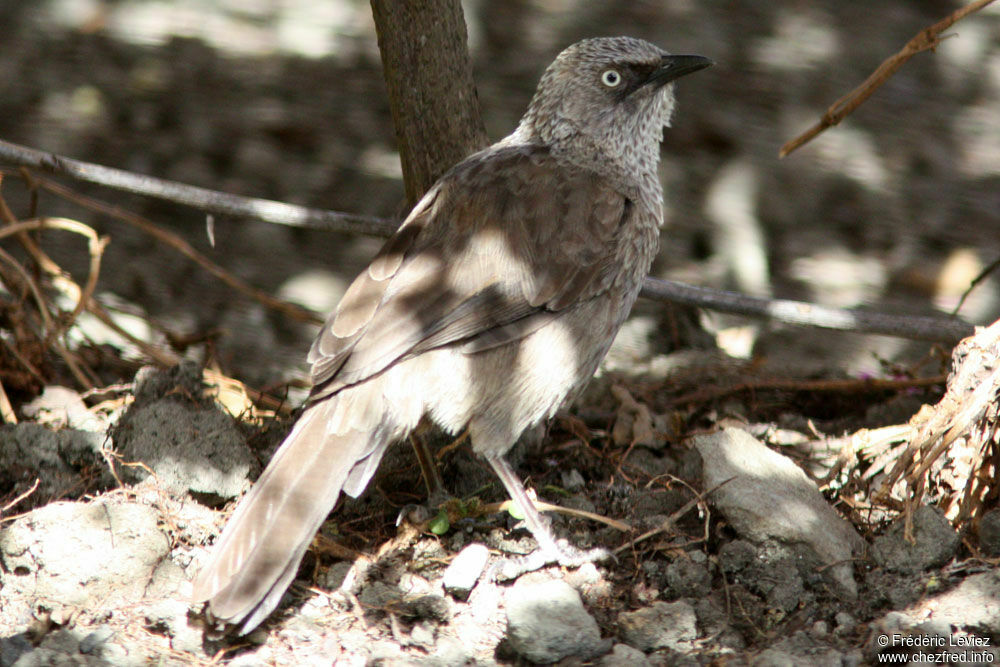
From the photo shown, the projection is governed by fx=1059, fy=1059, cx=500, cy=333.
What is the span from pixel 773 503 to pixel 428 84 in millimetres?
2000

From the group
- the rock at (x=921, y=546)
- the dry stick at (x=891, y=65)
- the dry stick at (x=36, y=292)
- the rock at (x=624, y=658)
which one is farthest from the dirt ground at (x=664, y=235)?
the dry stick at (x=891, y=65)

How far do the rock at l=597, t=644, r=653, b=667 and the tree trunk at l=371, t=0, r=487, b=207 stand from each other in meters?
2.04

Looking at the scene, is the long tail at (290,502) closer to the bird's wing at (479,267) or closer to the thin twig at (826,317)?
the bird's wing at (479,267)

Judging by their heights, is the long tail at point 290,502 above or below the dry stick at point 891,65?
below

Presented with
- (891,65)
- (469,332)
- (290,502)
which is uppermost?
(891,65)

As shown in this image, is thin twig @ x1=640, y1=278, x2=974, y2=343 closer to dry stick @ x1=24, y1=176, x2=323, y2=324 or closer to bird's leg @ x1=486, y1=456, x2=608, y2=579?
bird's leg @ x1=486, y1=456, x2=608, y2=579

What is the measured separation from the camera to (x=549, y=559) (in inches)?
140

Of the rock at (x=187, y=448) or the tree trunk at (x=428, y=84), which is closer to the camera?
the rock at (x=187, y=448)

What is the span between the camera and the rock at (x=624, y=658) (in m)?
3.03

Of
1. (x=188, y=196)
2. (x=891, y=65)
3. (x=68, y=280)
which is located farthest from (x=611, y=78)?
(x=68, y=280)

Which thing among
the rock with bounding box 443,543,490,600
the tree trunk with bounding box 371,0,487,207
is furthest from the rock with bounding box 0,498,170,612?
the tree trunk with bounding box 371,0,487,207

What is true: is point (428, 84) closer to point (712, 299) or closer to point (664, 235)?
point (712, 299)

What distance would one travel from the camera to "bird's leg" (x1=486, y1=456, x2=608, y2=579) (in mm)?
3525

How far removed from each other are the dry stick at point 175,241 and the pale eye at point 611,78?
5.28 feet
